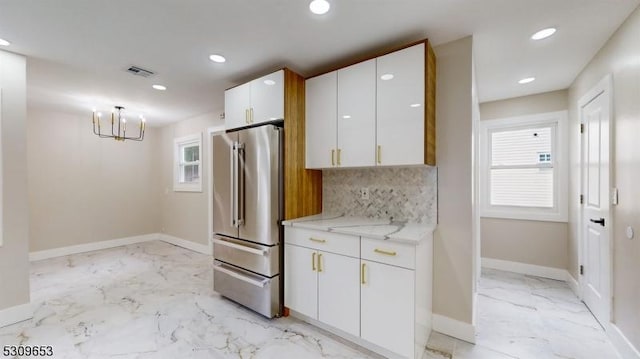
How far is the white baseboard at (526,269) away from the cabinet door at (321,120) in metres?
2.99

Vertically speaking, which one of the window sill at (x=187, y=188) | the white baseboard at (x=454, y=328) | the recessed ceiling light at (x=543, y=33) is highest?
the recessed ceiling light at (x=543, y=33)

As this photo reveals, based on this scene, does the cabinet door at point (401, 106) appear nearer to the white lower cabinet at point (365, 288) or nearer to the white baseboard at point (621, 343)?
the white lower cabinet at point (365, 288)

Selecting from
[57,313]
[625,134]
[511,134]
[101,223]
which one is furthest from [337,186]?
[101,223]

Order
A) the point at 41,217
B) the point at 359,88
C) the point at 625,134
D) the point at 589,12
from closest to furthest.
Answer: the point at 589,12, the point at 625,134, the point at 359,88, the point at 41,217

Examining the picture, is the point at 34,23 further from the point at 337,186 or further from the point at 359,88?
the point at 337,186

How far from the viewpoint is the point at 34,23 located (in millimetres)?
1939

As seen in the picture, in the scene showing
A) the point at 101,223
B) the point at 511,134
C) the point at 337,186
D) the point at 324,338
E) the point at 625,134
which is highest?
the point at 511,134

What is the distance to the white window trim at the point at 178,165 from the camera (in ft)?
15.6

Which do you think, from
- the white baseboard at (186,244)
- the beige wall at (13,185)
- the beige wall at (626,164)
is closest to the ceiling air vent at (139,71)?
the beige wall at (13,185)

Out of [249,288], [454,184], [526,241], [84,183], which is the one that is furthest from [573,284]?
[84,183]

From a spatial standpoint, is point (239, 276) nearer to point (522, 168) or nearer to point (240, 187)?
point (240, 187)

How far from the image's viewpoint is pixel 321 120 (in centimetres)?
254

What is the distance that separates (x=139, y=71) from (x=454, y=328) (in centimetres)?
400

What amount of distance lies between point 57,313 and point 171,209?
3.03 meters
